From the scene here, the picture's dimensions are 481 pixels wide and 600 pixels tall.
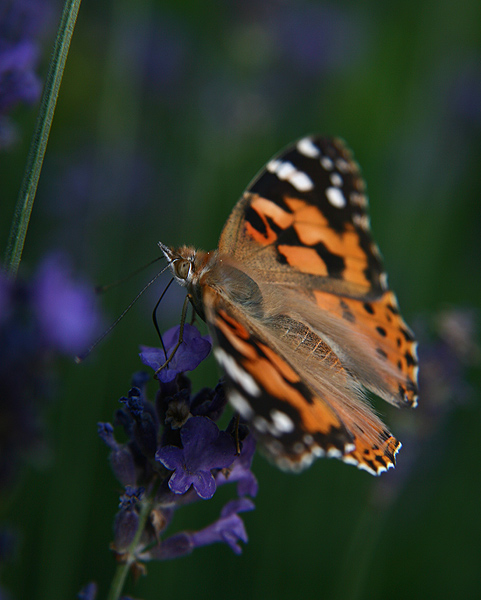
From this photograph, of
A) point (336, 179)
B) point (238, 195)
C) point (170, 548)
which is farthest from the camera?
point (238, 195)

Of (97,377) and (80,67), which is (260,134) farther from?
(97,377)

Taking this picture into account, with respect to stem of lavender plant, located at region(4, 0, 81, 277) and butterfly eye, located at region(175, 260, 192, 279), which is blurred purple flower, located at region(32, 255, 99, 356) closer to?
stem of lavender plant, located at region(4, 0, 81, 277)

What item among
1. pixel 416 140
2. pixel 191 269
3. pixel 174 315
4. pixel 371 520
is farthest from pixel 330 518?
pixel 416 140

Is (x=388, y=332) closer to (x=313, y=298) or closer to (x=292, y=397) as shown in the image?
(x=313, y=298)

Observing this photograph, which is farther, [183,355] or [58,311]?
[183,355]

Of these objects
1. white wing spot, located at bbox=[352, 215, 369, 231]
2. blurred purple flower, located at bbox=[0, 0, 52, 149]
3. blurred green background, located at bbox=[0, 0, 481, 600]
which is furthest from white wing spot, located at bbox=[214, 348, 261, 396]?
blurred green background, located at bbox=[0, 0, 481, 600]

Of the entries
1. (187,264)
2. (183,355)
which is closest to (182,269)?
(187,264)
